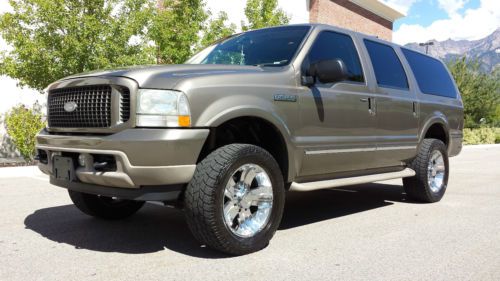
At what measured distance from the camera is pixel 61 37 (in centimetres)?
1016

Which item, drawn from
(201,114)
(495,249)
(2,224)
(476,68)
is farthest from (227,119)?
(476,68)

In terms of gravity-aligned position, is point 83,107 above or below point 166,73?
below

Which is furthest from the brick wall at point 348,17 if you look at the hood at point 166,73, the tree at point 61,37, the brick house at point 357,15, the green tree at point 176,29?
the hood at point 166,73

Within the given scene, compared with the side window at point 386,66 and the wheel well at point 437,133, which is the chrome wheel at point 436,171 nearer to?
the wheel well at point 437,133

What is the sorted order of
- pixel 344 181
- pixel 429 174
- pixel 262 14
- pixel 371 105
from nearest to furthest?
pixel 344 181, pixel 371 105, pixel 429 174, pixel 262 14

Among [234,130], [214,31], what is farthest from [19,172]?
[234,130]

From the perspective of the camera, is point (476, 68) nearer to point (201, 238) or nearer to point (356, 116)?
point (356, 116)

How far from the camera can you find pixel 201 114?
11.8 feet

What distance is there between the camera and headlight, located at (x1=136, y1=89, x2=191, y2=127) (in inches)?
137

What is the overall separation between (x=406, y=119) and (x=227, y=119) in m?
2.96

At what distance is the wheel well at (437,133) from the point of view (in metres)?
6.80

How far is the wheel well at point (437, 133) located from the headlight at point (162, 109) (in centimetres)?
435

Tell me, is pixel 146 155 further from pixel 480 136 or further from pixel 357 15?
pixel 480 136

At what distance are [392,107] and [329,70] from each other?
1624 mm
